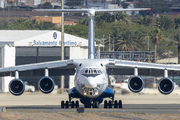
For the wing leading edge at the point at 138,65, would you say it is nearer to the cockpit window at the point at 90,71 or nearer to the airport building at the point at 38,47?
the cockpit window at the point at 90,71

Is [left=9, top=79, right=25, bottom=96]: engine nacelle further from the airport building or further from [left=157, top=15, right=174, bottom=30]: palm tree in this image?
[left=157, top=15, right=174, bottom=30]: palm tree

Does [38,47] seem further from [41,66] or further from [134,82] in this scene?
[134,82]

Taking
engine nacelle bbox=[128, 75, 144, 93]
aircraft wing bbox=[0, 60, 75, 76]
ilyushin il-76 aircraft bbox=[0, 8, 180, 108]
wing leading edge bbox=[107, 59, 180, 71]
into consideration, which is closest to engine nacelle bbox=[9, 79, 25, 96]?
ilyushin il-76 aircraft bbox=[0, 8, 180, 108]

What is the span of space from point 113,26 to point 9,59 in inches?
2168

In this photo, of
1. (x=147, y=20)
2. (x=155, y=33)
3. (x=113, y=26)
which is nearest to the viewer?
(x=155, y=33)

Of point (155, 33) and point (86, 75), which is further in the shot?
point (155, 33)

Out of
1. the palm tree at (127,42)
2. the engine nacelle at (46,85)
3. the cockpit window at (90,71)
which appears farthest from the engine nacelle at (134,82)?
the palm tree at (127,42)

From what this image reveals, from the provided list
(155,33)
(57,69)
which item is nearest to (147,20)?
(155,33)

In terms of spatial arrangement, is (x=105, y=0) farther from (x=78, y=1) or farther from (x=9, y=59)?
(x=9, y=59)

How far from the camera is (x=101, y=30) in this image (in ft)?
302

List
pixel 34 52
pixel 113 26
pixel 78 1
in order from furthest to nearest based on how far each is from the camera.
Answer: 1. pixel 78 1
2. pixel 113 26
3. pixel 34 52

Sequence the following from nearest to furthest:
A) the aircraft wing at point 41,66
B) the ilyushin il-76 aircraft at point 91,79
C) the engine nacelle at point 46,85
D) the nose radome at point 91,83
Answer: the nose radome at point 91,83
the ilyushin il-76 aircraft at point 91,79
the engine nacelle at point 46,85
the aircraft wing at point 41,66

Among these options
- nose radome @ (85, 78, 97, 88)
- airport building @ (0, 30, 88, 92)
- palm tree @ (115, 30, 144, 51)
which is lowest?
nose radome @ (85, 78, 97, 88)

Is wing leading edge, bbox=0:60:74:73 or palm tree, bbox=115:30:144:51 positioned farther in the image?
palm tree, bbox=115:30:144:51
